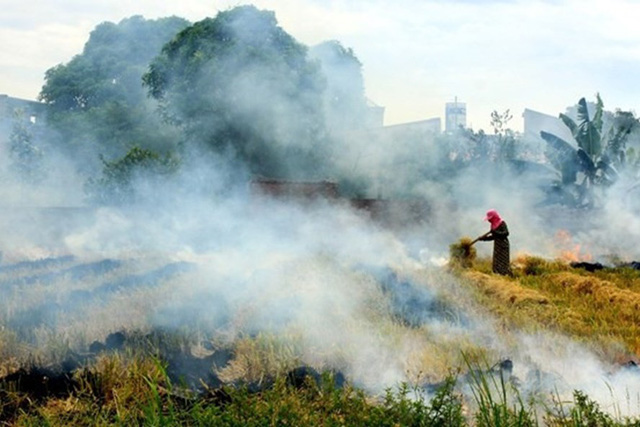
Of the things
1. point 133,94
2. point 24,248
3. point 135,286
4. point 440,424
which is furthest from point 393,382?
point 133,94

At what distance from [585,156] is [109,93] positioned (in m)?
23.5

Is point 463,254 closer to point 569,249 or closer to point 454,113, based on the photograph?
point 569,249

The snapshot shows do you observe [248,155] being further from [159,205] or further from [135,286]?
[135,286]

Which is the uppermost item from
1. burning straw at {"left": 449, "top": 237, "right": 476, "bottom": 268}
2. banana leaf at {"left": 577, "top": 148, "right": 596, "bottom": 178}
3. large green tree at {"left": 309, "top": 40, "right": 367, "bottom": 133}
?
large green tree at {"left": 309, "top": 40, "right": 367, "bottom": 133}

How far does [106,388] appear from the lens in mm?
5625

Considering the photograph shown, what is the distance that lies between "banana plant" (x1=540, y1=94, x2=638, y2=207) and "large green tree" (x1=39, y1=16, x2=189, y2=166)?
621 inches

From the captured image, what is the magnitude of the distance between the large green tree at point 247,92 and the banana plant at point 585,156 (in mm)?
7417

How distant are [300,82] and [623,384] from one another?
18.8m

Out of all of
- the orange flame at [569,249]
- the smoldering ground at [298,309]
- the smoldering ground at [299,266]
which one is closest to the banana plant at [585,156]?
the smoldering ground at [299,266]

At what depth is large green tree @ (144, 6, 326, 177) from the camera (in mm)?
22719

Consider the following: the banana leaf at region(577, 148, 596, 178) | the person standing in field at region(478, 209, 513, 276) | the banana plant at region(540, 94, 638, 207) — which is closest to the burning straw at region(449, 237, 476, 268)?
the person standing in field at region(478, 209, 513, 276)

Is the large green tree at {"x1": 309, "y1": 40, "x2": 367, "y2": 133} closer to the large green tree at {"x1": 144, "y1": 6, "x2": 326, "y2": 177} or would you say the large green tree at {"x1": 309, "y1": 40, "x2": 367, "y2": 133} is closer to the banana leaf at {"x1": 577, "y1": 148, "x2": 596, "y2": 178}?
the large green tree at {"x1": 144, "y1": 6, "x2": 326, "y2": 177}

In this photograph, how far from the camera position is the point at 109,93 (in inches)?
1394

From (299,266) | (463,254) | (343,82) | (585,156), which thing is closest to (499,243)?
(463,254)
